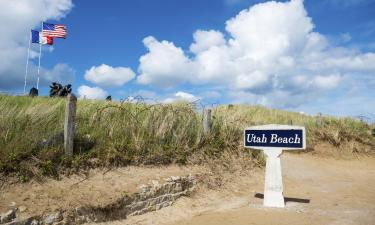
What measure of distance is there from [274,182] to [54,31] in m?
20.7

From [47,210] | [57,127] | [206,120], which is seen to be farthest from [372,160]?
[47,210]

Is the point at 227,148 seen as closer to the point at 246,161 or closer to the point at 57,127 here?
the point at 246,161

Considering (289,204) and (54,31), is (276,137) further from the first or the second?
(54,31)

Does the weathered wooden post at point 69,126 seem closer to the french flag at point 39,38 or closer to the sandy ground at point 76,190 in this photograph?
the sandy ground at point 76,190

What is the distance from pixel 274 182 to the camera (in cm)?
927

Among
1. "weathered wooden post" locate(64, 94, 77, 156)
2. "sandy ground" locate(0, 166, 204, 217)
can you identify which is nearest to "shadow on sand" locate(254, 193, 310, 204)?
"sandy ground" locate(0, 166, 204, 217)

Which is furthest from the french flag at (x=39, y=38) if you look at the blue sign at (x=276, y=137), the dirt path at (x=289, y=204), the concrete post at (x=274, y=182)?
the concrete post at (x=274, y=182)

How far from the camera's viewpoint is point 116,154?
9539mm

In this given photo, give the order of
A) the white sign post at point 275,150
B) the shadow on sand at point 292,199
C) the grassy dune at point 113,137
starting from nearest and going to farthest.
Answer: the grassy dune at point 113,137, the white sign post at point 275,150, the shadow on sand at point 292,199

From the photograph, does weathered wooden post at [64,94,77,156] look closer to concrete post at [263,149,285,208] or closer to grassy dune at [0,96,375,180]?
grassy dune at [0,96,375,180]

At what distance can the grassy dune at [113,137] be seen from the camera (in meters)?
8.39

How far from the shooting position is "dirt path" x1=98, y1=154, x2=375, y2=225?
822 cm

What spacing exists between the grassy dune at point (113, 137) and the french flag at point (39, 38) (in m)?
15.2

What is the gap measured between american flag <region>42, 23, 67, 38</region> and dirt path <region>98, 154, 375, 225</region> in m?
17.2
